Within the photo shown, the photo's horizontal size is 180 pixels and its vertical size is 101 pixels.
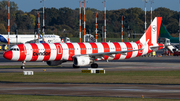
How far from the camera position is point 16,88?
29312 mm

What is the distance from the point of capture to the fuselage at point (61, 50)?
5028cm

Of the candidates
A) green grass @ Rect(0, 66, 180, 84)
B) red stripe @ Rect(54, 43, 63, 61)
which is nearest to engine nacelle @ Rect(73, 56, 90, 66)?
red stripe @ Rect(54, 43, 63, 61)

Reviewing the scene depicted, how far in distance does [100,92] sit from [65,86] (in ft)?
15.7

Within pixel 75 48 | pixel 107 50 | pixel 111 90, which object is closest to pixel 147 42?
pixel 107 50

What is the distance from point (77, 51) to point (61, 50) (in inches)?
98.9

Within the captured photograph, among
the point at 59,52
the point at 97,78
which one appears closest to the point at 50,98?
the point at 97,78

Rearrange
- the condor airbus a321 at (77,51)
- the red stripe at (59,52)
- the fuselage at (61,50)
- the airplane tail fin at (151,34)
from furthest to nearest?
1. the airplane tail fin at (151,34)
2. the red stripe at (59,52)
3. the condor airbus a321 at (77,51)
4. the fuselage at (61,50)

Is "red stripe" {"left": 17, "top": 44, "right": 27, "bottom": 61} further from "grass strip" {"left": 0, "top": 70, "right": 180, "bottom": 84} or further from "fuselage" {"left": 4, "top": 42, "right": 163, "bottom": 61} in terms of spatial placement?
"grass strip" {"left": 0, "top": 70, "right": 180, "bottom": 84}

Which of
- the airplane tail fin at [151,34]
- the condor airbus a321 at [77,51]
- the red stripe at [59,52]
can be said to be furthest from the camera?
the airplane tail fin at [151,34]

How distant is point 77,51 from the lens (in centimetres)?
5378

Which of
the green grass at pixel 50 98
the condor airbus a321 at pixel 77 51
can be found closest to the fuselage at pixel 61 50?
the condor airbus a321 at pixel 77 51

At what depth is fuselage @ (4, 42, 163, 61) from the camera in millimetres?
50281

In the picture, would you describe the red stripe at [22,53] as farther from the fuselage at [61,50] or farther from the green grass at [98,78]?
the green grass at [98,78]

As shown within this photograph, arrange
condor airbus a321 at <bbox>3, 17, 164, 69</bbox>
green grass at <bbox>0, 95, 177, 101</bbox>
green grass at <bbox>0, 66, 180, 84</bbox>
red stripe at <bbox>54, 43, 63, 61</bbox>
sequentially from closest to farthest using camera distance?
green grass at <bbox>0, 95, 177, 101</bbox> → green grass at <bbox>0, 66, 180, 84</bbox> → condor airbus a321 at <bbox>3, 17, 164, 69</bbox> → red stripe at <bbox>54, 43, 63, 61</bbox>
